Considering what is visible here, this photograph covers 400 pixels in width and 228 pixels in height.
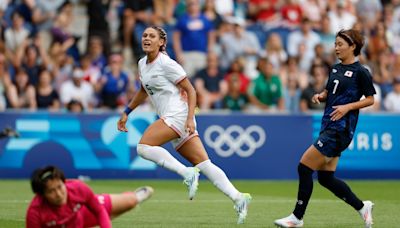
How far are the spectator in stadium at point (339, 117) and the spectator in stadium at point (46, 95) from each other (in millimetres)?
10092

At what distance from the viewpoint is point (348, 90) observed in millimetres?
10883

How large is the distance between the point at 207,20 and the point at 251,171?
4.20 meters

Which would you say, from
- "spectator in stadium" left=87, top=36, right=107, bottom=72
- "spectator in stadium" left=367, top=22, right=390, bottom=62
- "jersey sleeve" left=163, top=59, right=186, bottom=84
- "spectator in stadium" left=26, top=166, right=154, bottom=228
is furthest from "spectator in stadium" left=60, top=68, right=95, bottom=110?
"spectator in stadium" left=26, top=166, right=154, bottom=228

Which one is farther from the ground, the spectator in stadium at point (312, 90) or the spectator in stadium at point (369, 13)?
the spectator in stadium at point (369, 13)

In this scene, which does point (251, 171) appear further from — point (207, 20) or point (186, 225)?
point (186, 225)

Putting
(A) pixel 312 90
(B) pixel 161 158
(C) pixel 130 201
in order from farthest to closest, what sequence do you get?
1. (A) pixel 312 90
2. (B) pixel 161 158
3. (C) pixel 130 201

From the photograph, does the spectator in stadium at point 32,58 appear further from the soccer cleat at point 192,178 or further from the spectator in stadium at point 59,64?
the soccer cleat at point 192,178

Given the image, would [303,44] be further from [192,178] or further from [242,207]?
[242,207]

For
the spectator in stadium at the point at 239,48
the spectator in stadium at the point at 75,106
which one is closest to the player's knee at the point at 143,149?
the spectator in stadium at the point at 75,106

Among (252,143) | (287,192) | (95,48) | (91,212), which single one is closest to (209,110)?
(252,143)

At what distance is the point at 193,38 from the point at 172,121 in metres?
10.8

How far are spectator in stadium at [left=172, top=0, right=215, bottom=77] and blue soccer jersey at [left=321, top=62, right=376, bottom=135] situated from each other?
1106 centimetres

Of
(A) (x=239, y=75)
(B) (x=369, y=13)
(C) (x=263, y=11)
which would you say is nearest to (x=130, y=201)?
(A) (x=239, y=75)

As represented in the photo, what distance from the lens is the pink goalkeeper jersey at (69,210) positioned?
27.3 feet
